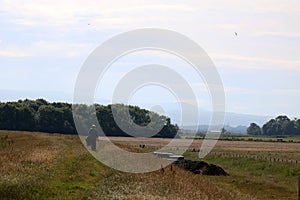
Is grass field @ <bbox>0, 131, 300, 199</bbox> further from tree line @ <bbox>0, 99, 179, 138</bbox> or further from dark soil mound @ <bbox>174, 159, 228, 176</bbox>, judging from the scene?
tree line @ <bbox>0, 99, 179, 138</bbox>

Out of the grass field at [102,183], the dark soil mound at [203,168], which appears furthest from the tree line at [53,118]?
the grass field at [102,183]

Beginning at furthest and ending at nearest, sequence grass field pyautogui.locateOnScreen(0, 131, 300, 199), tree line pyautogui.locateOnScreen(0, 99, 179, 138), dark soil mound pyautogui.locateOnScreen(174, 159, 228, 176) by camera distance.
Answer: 1. tree line pyautogui.locateOnScreen(0, 99, 179, 138)
2. dark soil mound pyautogui.locateOnScreen(174, 159, 228, 176)
3. grass field pyautogui.locateOnScreen(0, 131, 300, 199)

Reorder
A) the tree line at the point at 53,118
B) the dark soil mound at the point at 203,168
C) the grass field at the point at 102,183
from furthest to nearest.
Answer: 1. the tree line at the point at 53,118
2. the dark soil mound at the point at 203,168
3. the grass field at the point at 102,183

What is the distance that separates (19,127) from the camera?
12556 centimetres

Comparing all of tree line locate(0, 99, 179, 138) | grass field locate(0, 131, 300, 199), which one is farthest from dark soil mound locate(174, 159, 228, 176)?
tree line locate(0, 99, 179, 138)

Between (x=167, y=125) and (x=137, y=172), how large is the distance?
4172 inches

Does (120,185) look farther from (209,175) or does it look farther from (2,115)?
(2,115)

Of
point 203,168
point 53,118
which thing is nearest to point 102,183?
point 203,168

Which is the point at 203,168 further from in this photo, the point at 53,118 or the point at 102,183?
the point at 53,118

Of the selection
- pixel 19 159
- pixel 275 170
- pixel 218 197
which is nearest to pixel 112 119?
pixel 275 170

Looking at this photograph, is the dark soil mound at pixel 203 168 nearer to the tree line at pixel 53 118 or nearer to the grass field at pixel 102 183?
the grass field at pixel 102 183

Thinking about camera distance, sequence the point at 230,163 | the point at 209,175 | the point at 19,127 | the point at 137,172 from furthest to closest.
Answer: the point at 19,127
the point at 230,163
the point at 209,175
the point at 137,172

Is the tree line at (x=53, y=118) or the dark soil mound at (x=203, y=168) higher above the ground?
the tree line at (x=53, y=118)

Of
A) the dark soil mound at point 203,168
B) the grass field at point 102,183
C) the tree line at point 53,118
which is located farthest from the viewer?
the tree line at point 53,118
